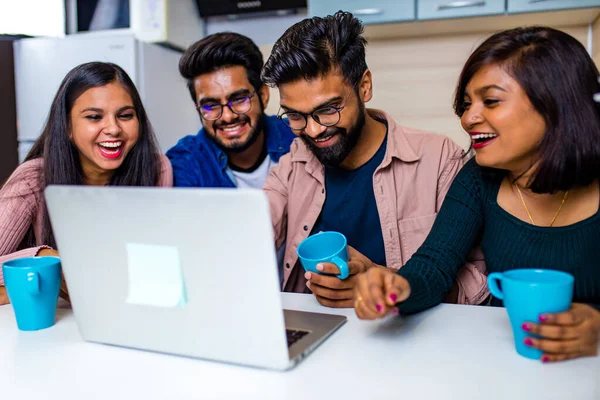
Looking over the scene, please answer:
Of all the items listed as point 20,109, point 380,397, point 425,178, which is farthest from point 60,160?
point 20,109

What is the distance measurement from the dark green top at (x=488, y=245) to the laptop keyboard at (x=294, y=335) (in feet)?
0.61

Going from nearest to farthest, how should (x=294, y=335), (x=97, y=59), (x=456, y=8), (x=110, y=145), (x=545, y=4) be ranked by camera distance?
(x=294, y=335)
(x=110, y=145)
(x=545, y=4)
(x=456, y=8)
(x=97, y=59)

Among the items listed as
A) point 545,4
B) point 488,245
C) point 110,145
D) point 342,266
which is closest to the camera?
point 342,266

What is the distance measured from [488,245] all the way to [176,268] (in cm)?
69

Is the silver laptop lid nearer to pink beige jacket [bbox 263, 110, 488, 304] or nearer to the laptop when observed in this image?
the laptop

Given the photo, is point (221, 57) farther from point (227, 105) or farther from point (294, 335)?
point (294, 335)

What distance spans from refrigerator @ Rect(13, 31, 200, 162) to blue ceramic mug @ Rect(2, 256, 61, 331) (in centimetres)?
187

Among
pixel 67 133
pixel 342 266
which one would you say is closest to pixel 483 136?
pixel 342 266

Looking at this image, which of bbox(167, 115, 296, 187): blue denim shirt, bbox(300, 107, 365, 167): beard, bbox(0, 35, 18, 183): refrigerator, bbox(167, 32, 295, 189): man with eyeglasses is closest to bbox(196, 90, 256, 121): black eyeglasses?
bbox(167, 32, 295, 189): man with eyeglasses

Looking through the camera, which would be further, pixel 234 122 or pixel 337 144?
pixel 234 122

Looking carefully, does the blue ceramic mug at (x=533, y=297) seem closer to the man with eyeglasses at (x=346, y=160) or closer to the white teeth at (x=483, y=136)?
the white teeth at (x=483, y=136)

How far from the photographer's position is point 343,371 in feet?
2.38

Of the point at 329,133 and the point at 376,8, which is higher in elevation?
the point at 376,8

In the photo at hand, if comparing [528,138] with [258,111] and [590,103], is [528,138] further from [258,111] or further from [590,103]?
[258,111]
